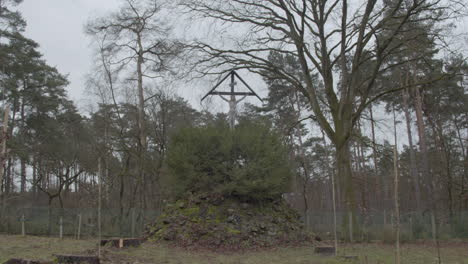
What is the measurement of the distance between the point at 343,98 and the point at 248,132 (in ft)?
18.4

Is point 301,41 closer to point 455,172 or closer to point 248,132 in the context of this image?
point 248,132

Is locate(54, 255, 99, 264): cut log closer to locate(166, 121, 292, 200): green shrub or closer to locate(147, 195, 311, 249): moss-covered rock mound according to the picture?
locate(147, 195, 311, 249): moss-covered rock mound

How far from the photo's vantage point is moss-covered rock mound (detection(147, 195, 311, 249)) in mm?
11539

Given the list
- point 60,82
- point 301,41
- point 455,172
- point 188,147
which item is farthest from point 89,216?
point 455,172

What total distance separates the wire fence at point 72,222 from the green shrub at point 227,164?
307 inches

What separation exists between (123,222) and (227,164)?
9914 mm

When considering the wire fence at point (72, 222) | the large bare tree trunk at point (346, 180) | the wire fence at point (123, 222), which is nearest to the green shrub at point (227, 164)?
the large bare tree trunk at point (346, 180)

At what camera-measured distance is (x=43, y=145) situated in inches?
964

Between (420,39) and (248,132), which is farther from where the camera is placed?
(420,39)

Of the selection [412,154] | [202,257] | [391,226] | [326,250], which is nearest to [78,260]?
[202,257]

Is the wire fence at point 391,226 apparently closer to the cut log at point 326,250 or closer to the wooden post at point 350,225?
the wooden post at point 350,225

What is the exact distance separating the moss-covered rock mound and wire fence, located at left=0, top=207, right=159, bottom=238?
7.11m

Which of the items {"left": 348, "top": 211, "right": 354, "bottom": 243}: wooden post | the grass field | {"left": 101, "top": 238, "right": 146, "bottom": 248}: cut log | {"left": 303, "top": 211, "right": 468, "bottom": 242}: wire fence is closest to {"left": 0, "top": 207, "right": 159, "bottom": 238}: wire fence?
{"left": 303, "top": 211, "right": 468, "bottom": 242}: wire fence

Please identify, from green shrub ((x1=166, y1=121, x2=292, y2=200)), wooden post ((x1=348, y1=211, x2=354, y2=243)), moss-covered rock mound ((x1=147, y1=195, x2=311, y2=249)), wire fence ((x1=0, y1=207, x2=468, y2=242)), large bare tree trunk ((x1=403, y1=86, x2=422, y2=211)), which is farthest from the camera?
large bare tree trunk ((x1=403, y1=86, x2=422, y2=211))
